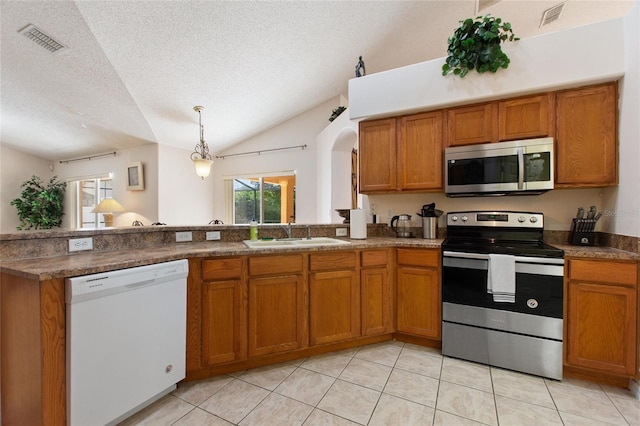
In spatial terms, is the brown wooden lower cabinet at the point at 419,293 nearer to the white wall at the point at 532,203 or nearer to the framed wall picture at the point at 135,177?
the white wall at the point at 532,203

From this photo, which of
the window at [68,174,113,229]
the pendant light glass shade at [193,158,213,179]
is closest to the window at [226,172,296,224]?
the pendant light glass shade at [193,158,213,179]

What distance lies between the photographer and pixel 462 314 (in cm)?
211

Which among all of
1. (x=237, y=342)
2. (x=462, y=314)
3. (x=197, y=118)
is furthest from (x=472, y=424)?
(x=197, y=118)

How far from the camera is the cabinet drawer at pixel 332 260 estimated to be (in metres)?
2.11

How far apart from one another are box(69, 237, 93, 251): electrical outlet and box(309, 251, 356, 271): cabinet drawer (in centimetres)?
154

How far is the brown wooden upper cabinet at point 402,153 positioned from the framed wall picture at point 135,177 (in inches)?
181

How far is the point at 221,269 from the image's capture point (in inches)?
72.6

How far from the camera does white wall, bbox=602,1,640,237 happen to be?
70.5 inches

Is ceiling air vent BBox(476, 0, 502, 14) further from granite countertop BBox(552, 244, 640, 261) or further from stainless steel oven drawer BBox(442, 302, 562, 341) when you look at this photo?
stainless steel oven drawer BBox(442, 302, 562, 341)

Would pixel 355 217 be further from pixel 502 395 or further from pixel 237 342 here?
pixel 502 395

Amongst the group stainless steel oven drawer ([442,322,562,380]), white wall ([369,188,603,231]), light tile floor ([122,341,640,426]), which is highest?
white wall ([369,188,603,231])

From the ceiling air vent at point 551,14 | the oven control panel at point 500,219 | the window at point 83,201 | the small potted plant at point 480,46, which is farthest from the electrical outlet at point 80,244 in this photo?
the window at point 83,201

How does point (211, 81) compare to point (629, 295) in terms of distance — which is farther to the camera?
point (211, 81)

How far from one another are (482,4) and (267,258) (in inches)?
126
